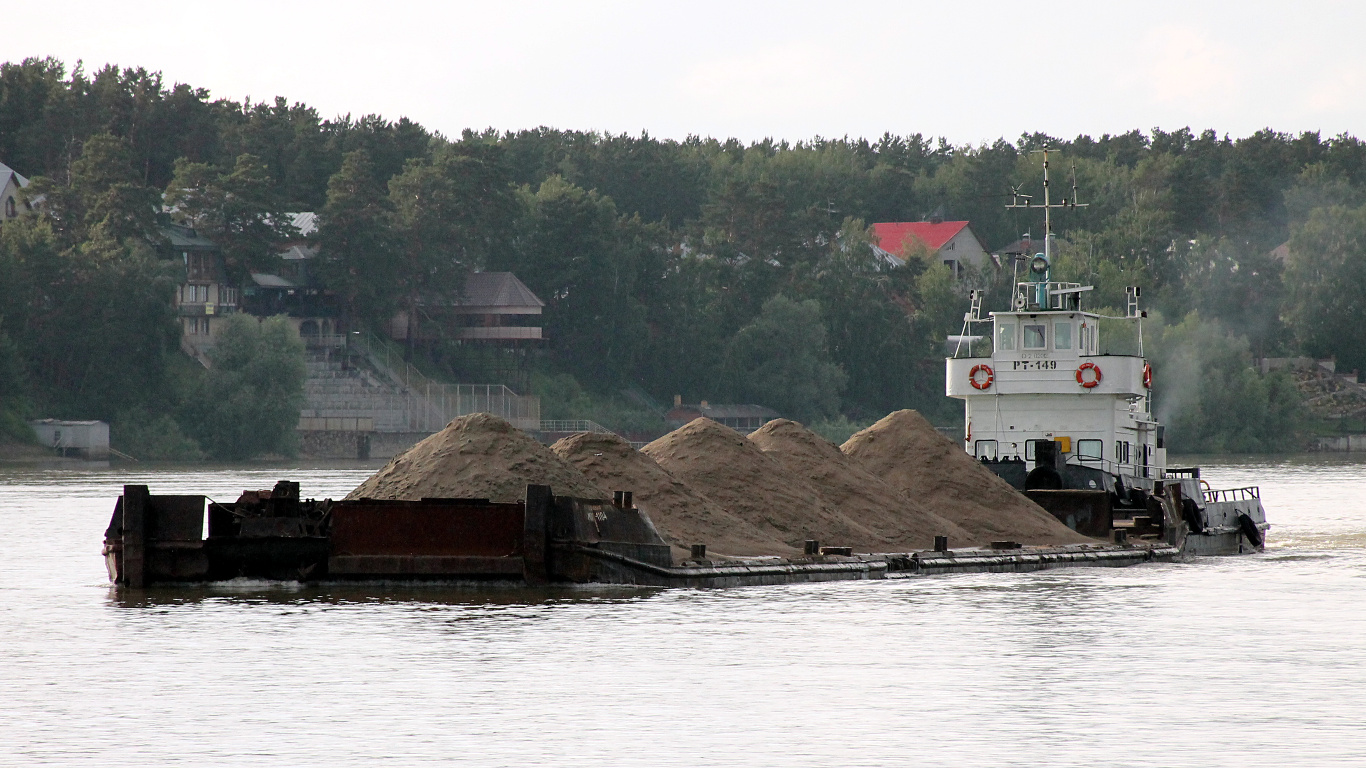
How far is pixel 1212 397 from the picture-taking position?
12681 cm

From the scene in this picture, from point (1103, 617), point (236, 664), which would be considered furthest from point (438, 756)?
point (1103, 617)

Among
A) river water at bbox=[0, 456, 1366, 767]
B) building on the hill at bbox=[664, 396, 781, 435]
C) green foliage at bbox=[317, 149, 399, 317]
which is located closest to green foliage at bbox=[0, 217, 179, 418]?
green foliage at bbox=[317, 149, 399, 317]

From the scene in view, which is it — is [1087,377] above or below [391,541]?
above

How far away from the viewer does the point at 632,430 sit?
5261 inches

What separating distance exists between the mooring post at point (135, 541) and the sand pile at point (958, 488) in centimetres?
1503

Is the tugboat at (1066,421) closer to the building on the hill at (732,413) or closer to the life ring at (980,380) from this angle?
the life ring at (980,380)

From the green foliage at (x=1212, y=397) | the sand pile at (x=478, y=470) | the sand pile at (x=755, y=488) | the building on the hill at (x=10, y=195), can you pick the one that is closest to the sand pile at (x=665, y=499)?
the sand pile at (x=755, y=488)

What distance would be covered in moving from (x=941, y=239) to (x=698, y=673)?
16154cm

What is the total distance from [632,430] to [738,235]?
2496 centimetres

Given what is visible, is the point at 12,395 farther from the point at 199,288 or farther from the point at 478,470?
the point at 478,470

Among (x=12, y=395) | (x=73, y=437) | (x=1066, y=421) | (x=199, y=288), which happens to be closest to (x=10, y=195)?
(x=199, y=288)

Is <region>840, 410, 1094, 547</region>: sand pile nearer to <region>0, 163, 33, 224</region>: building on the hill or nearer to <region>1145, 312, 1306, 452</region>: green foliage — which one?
<region>1145, 312, 1306, 452</region>: green foliage

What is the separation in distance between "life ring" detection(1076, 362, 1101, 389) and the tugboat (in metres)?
0.02

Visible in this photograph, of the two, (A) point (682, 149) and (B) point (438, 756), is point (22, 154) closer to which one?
(A) point (682, 149)
